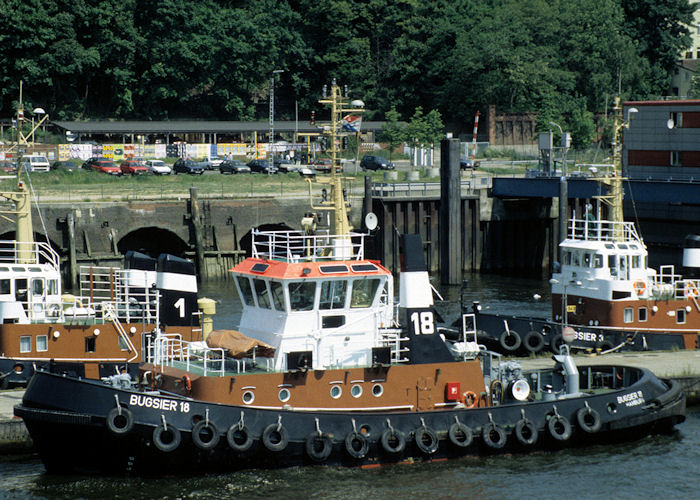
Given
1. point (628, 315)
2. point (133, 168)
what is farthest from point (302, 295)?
point (133, 168)

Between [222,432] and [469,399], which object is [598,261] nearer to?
[469,399]

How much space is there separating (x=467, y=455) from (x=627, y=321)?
1195 centimetres

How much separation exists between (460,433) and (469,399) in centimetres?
113

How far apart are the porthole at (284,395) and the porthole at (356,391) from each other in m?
1.47

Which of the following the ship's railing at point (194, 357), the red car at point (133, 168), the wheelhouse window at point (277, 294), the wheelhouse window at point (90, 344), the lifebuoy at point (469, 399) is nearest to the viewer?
the ship's railing at point (194, 357)

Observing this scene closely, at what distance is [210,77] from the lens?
91812 millimetres

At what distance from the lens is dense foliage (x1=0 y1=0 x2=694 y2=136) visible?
282 feet

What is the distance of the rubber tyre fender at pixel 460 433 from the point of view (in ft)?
81.0

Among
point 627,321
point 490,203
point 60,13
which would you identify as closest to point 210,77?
point 60,13

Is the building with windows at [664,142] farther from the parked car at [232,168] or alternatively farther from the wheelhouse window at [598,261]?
the parked car at [232,168]

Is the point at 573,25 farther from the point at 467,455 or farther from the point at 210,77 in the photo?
the point at 467,455

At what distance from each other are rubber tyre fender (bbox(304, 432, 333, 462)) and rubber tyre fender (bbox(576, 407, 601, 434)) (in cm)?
591

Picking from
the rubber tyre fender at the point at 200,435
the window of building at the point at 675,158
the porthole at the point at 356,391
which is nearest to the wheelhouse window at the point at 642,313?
the porthole at the point at 356,391

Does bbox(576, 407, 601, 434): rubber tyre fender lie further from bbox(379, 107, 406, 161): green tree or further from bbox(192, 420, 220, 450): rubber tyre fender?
bbox(379, 107, 406, 161): green tree
